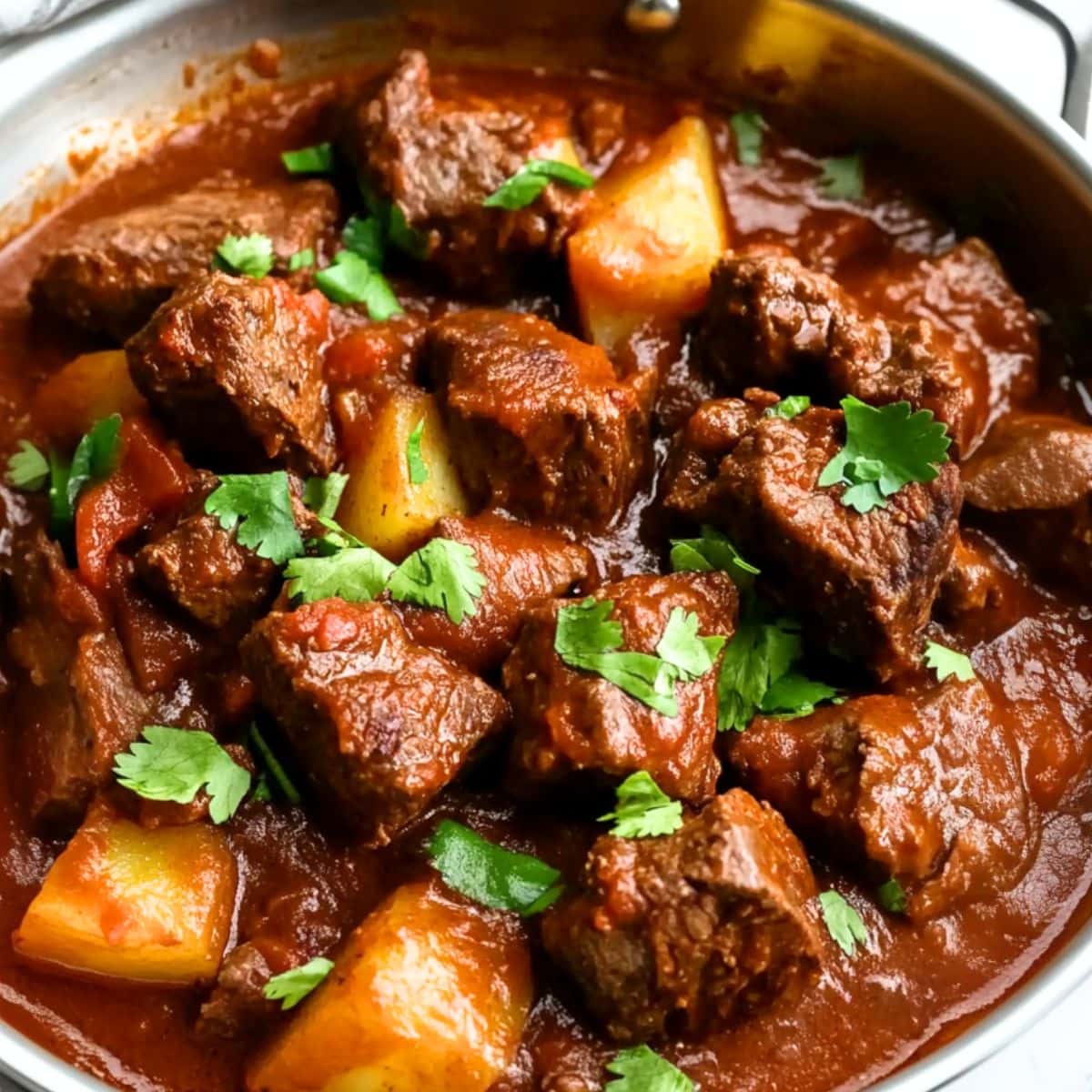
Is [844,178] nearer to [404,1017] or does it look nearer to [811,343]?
[811,343]

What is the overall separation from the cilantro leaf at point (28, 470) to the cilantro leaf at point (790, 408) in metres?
2.22

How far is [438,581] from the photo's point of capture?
12.0 feet

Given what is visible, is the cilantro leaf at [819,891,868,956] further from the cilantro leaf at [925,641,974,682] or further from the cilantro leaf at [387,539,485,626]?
the cilantro leaf at [387,539,485,626]

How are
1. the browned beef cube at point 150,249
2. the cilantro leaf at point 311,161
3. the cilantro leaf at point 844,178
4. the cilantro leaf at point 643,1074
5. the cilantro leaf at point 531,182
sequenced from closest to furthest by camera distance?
1. the cilantro leaf at point 643,1074
2. the browned beef cube at point 150,249
3. the cilantro leaf at point 531,182
4. the cilantro leaf at point 311,161
5. the cilantro leaf at point 844,178

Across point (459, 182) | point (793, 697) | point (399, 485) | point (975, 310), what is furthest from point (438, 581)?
point (975, 310)

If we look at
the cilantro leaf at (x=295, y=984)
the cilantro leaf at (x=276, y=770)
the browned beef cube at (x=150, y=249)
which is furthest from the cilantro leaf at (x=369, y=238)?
the cilantro leaf at (x=295, y=984)

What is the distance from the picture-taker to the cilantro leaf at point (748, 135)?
4898 millimetres

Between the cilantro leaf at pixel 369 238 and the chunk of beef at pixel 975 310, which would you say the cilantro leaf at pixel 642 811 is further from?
the cilantro leaf at pixel 369 238

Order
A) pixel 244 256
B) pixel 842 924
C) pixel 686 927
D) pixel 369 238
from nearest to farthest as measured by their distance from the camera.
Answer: pixel 686 927
pixel 842 924
pixel 244 256
pixel 369 238

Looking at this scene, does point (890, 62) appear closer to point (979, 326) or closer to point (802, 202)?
point (802, 202)

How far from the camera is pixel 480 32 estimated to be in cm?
497

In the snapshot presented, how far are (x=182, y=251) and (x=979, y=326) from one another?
8.66 ft

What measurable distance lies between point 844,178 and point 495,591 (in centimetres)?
222


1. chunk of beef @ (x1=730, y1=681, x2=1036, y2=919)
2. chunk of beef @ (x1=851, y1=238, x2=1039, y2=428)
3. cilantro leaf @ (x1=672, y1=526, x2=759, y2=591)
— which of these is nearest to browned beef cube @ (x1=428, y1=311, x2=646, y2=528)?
cilantro leaf @ (x1=672, y1=526, x2=759, y2=591)
